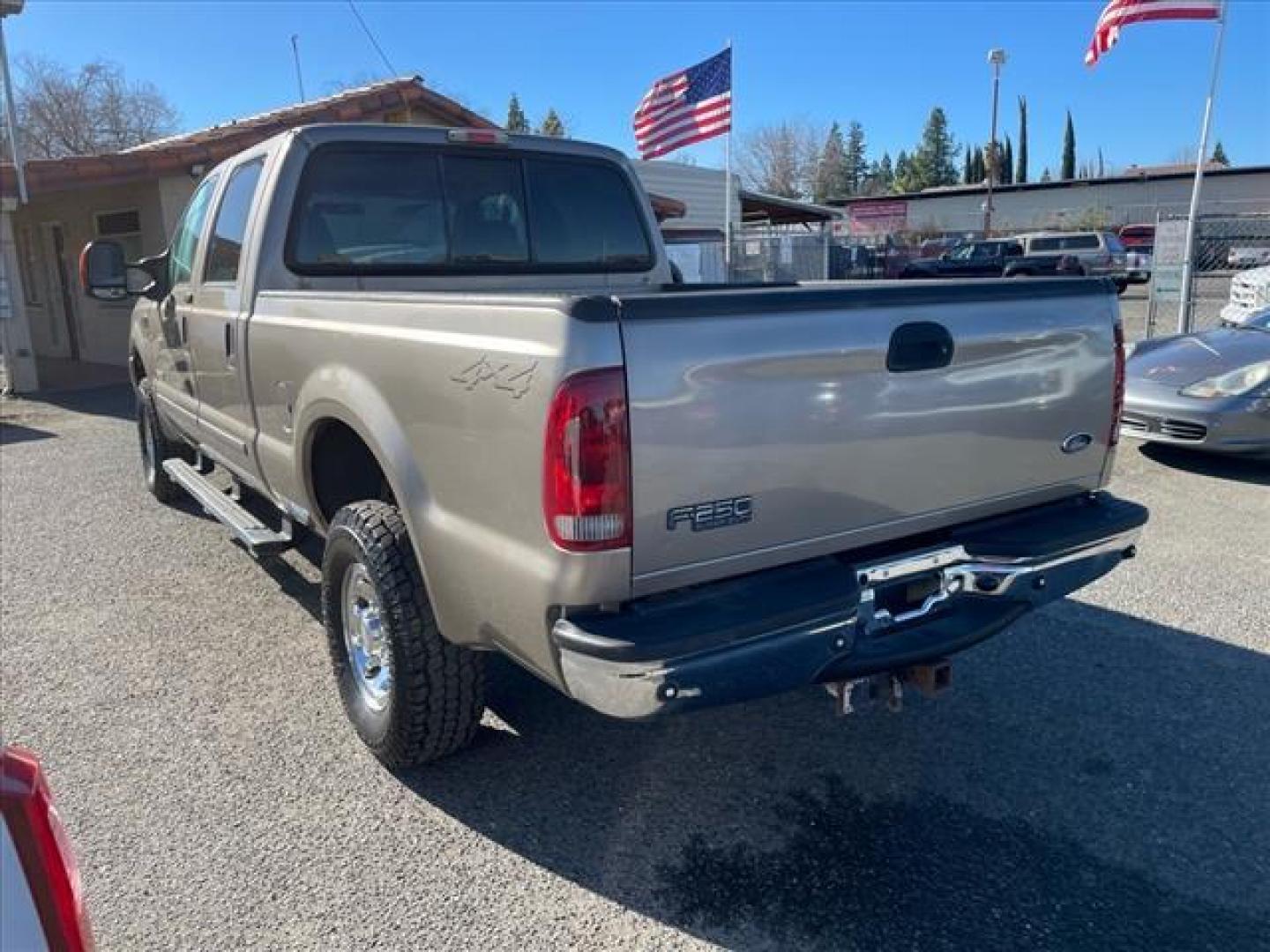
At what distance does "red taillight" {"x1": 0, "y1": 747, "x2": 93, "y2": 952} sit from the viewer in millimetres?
1267

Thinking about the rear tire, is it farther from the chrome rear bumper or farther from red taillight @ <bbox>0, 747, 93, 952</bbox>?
red taillight @ <bbox>0, 747, 93, 952</bbox>

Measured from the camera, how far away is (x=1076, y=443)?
3.20 metres

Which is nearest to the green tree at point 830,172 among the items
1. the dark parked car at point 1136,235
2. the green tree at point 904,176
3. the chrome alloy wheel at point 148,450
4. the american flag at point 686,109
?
the green tree at point 904,176

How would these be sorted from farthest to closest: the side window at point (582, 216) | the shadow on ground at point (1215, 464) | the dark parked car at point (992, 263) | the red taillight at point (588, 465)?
the dark parked car at point (992, 263) → the shadow on ground at point (1215, 464) → the side window at point (582, 216) → the red taillight at point (588, 465)

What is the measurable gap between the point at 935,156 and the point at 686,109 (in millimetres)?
90572

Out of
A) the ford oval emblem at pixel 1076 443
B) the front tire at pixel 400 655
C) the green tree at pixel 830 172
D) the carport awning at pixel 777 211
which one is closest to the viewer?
the front tire at pixel 400 655

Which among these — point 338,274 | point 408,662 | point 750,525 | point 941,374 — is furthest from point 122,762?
point 941,374

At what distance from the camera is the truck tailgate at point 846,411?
235cm

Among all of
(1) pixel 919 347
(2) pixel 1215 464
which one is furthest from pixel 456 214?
(2) pixel 1215 464

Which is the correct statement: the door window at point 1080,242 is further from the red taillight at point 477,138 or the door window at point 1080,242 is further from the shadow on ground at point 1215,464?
the red taillight at point 477,138

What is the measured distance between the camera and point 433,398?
107 inches

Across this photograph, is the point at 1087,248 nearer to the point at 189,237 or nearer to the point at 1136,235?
the point at 1136,235

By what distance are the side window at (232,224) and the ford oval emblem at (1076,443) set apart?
3385mm

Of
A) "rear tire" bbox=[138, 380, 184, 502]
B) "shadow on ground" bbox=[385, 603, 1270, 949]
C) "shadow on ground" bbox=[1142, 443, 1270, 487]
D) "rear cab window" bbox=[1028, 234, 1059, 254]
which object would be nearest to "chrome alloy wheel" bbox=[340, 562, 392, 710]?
"shadow on ground" bbox=[385, 603, 1270, 949]
